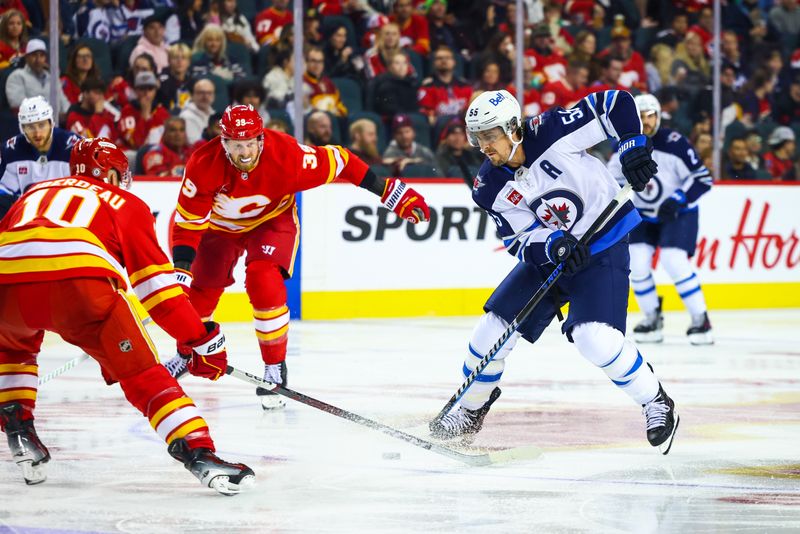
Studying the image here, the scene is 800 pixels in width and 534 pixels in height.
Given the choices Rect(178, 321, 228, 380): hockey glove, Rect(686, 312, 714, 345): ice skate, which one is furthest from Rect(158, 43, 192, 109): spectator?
Rect(178, 321, 228, 380): hockey glove

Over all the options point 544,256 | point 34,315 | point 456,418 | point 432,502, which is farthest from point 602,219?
point 34,315

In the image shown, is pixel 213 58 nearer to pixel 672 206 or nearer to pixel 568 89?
pixel 568 89

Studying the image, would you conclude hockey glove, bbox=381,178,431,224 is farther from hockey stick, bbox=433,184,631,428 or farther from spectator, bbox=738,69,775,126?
spectator, bbox=738,69,775,126

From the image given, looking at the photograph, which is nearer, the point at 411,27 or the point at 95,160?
the point at 95,160

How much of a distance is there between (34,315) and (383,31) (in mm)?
5880

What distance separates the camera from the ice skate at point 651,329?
7.20 metres

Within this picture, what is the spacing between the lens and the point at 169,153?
7910mm

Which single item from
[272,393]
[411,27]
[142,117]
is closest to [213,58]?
[142,117]

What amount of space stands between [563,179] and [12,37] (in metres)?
4.55

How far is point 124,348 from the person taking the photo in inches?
121

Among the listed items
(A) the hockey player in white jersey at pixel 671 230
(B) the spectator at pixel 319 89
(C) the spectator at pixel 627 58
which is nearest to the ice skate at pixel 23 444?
(A) the hockey player in white jersey at pixel 671 230

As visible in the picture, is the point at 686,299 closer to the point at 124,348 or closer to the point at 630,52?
the point at 630,52

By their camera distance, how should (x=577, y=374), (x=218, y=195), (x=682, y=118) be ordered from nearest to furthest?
(x=218, y=195), (x=577, y=374), (x=682, y=118)

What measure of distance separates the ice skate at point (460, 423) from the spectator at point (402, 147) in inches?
176
